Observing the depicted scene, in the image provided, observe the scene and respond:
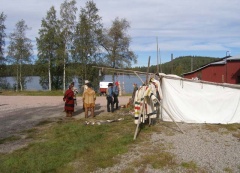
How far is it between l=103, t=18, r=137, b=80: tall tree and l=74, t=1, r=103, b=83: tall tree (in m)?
1.38

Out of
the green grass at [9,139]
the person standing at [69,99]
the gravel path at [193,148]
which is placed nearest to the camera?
the gravel path at [193,148]

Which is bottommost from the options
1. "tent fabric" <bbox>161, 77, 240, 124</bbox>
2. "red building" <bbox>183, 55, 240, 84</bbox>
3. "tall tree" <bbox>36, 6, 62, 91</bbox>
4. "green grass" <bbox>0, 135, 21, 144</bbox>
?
"green grass" <bbox>0, 135, 21, 144</bbox>

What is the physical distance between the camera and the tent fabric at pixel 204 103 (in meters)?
12.6

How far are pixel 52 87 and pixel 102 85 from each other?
1313 cm

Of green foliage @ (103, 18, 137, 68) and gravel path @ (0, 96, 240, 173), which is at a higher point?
green foliage @ (103, 18, 137, 68)

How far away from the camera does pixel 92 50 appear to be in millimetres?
38188

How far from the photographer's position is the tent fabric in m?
12.6

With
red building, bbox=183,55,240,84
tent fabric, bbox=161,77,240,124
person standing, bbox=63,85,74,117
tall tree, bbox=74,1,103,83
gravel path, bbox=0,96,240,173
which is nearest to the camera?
gravel path, bbox=0,96,240,173

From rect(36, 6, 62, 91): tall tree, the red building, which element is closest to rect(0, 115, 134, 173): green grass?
the red building

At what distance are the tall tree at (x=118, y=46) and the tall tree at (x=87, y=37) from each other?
138cm

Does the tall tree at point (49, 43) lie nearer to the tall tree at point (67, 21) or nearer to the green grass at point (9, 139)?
the tall tree at point (67, 21)

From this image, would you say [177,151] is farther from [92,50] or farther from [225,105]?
[92,50]

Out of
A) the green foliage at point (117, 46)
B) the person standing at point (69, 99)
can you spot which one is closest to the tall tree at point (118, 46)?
the green foliage at point (117, 46)

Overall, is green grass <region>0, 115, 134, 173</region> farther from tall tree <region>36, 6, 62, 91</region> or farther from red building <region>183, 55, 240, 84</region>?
tall tree <region>36, 6, 62, 91</region>
